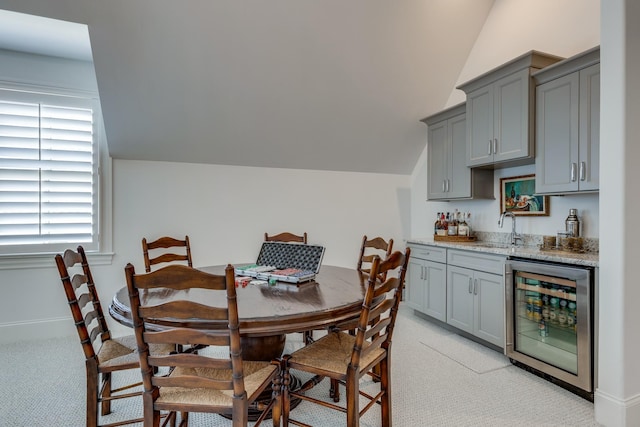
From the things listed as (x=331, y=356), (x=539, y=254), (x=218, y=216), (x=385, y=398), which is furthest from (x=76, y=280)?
(x=539, y=254)

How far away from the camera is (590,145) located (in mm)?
2482

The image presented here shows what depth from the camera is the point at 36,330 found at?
3.28 meters

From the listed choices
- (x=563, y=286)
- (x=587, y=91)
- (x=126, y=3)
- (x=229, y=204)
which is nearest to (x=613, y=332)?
(x=563, y=286)

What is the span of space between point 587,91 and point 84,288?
4.48 m

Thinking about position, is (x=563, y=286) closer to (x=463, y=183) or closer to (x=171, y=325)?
(x=463, y=183)

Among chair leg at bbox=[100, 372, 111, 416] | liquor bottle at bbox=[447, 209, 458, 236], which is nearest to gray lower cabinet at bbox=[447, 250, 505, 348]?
→ liquor bottle at bbox=[447, 209, 458, 236]

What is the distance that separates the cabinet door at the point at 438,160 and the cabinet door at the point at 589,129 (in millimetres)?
1417

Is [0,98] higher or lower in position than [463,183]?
higher

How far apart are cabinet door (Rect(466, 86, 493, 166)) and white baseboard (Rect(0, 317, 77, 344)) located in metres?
4.09

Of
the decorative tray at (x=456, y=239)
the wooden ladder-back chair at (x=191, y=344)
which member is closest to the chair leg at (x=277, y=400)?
the wooden ladder-back chair at (x=191, y=344)

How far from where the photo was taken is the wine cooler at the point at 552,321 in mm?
2252

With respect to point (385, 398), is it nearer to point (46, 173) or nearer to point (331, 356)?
point (331, 356)

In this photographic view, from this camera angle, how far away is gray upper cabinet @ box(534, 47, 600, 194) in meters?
2.46

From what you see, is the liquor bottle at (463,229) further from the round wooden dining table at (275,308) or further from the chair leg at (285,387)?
the chair leg at (285,387)
